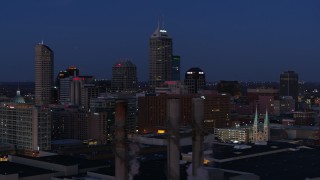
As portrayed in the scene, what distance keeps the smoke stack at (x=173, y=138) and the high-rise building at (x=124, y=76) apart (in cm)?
12867

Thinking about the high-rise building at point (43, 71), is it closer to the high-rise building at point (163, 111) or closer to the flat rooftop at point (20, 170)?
the high-rise building at point (163, 111)

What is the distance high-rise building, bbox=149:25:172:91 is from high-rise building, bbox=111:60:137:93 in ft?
43.3

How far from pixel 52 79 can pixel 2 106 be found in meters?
86.6

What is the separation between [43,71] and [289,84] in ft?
255

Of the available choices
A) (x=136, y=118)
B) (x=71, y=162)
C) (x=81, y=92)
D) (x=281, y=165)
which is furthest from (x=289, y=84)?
(x=71, y=162)

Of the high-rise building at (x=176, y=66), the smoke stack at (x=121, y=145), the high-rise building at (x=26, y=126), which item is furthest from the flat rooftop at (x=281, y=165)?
the high-rise building at (x=176, y=66)

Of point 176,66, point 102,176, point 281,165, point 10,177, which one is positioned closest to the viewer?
point 10,177

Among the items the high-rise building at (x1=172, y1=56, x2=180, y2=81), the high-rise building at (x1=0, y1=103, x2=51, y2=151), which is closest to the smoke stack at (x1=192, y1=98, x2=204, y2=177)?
the high-rise building at (x1=0, y1=103, x2=51, y2=151)

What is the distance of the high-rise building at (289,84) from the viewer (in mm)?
169625

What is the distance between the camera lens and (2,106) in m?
70.7

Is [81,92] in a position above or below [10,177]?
above

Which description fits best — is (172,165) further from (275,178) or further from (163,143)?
(163,143)

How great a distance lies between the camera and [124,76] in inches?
5753

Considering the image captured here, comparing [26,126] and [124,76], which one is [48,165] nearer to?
[26,126]
